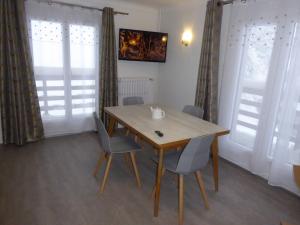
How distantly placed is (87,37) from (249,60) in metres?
2.57

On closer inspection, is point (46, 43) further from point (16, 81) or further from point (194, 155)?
point (194, 155)

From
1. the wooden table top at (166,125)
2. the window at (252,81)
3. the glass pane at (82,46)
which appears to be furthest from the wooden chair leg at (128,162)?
the glass pane at (82,46)

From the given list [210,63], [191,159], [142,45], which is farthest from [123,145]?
[142,45]

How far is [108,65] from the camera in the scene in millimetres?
3963

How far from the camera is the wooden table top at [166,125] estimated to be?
208cm

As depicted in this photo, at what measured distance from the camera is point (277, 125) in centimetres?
272

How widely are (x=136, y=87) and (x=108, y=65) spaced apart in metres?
0.80

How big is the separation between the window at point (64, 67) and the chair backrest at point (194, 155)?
2.63 meters

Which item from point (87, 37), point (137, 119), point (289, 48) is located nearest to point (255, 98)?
point (289, 48)

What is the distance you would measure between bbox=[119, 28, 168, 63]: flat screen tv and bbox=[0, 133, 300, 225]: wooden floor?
78.0 inches

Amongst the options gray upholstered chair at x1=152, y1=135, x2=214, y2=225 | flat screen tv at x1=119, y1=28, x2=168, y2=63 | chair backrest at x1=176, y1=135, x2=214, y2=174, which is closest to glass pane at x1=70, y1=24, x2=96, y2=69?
flat screen tv at x1=119, y1=28, x2=168, y2=63

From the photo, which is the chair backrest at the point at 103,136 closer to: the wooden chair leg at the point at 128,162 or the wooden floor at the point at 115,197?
the wooden floor at the point at 115,197

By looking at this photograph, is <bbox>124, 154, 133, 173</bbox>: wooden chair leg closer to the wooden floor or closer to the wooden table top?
the wooden floor

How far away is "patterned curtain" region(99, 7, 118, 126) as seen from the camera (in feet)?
12.4
